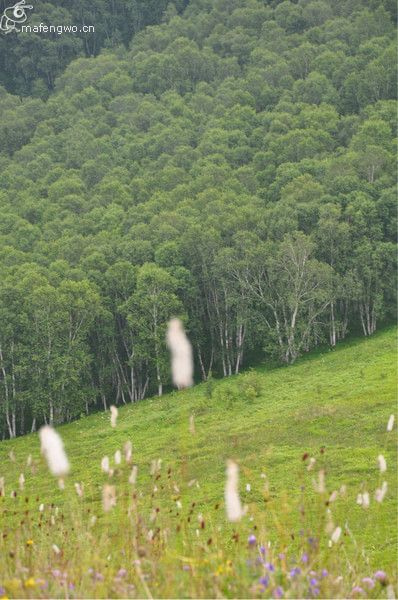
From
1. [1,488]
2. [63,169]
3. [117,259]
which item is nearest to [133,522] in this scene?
[1,488]

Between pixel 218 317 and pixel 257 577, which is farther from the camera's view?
pixel 218 317

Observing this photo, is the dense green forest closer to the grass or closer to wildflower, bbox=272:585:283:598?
the grass

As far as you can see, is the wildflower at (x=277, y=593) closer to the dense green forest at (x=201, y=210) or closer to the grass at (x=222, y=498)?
the grass at (x=222, y=498)

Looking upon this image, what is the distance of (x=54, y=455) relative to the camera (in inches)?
138

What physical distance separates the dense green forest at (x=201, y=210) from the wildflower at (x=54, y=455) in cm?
4902

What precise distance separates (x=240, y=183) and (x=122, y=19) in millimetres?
118087

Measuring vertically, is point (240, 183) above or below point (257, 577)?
above

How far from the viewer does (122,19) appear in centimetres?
17938

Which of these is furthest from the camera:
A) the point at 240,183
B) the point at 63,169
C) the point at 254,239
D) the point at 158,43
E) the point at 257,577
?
the point at 158,43

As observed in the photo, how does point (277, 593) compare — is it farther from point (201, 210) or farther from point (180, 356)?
point (201, 210)

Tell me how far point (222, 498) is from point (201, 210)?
51272 millimetres

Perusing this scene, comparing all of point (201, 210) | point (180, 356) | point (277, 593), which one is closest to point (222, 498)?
point (277, 593)

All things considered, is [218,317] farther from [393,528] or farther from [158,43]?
[158,43]

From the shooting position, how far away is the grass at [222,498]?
181 inches
